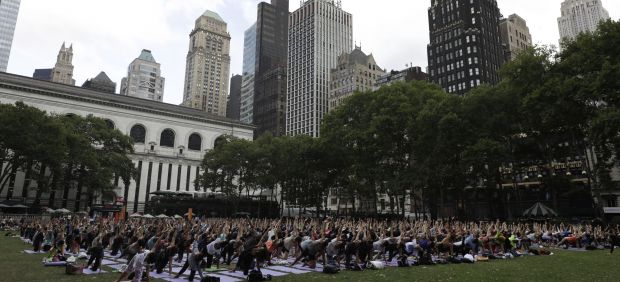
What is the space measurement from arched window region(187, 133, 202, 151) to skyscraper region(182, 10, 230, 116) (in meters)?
100

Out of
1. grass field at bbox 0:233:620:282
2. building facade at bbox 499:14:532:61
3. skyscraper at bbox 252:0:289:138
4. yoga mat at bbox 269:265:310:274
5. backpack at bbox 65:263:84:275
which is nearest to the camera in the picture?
grass field at bbox 0:233:620:282

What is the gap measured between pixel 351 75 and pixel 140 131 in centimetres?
7128

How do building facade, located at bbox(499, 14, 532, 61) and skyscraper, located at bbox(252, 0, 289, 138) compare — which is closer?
building facade, located at bbox(499, 14, 532, 61)

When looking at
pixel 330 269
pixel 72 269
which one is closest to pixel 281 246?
pixel 330 269

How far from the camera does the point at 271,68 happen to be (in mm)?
165250

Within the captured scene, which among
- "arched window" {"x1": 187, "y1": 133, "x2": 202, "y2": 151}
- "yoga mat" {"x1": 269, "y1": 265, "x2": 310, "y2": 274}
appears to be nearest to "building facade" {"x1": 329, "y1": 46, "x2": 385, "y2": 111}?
"arched window" {"x1": 187, "y1": 133, "x2": 202, "y2": 151}

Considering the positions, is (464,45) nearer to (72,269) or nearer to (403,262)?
(403,262)

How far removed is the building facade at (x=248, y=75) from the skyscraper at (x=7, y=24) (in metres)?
99.2

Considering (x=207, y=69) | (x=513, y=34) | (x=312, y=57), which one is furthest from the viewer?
(x=207, y=69)

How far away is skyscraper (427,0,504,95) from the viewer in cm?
10550

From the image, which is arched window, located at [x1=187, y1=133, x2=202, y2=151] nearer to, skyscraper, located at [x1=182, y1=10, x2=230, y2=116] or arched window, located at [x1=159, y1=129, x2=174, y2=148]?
arched window, located at [x1=159, y1=129, x2=174, y2=148]

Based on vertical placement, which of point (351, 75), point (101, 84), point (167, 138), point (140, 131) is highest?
point (101, 84)

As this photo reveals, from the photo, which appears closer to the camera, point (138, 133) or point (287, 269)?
point (287, 269)

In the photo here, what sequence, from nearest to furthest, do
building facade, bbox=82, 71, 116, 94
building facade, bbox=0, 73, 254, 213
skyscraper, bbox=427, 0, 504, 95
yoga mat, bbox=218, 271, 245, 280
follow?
yoga mat, bbox=218, 271, 245, 280, building facade, bbox=0, 73, 254, 213, skyscraper, bbox=427, 0, 504, 95, building facade, bbox=82, 71, 116, 94
